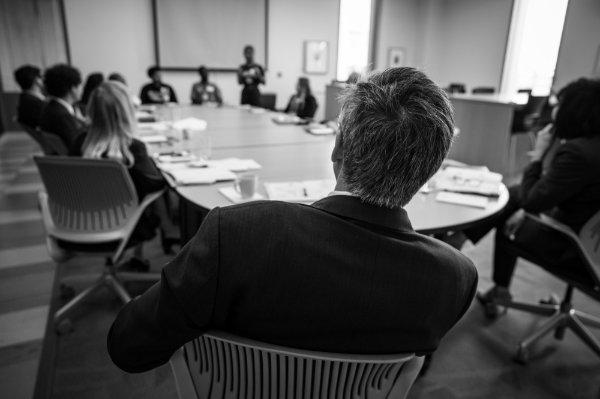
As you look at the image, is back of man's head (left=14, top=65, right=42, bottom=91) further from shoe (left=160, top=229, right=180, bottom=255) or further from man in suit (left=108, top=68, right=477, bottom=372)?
man in suit (left=108, top=68, right=477, bottom=372)

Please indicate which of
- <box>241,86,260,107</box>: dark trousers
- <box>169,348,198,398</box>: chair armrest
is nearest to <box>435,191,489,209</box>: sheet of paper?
<box>169,348,198,398</box>: chair armrest

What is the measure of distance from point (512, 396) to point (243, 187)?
142cm

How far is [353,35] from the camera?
352 inches

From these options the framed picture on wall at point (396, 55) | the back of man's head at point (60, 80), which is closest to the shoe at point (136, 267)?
the back of man's head at point (60, 80)

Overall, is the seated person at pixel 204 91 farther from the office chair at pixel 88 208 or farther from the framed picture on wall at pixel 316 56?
the office chair at pixel 88 208

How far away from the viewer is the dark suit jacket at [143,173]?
2.02 metres

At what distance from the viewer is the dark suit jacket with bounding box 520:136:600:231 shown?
1709mm

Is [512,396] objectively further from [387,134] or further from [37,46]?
[37,46]

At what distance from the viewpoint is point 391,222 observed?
30.5 inches

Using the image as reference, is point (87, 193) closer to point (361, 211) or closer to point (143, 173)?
point (143, 173)

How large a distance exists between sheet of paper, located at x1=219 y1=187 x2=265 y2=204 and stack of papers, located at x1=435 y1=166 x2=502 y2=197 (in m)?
0.82

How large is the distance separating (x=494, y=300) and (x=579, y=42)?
18.1 feet

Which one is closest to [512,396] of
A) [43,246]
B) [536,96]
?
[43,246]

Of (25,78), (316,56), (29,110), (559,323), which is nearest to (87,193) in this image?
(559,323)
